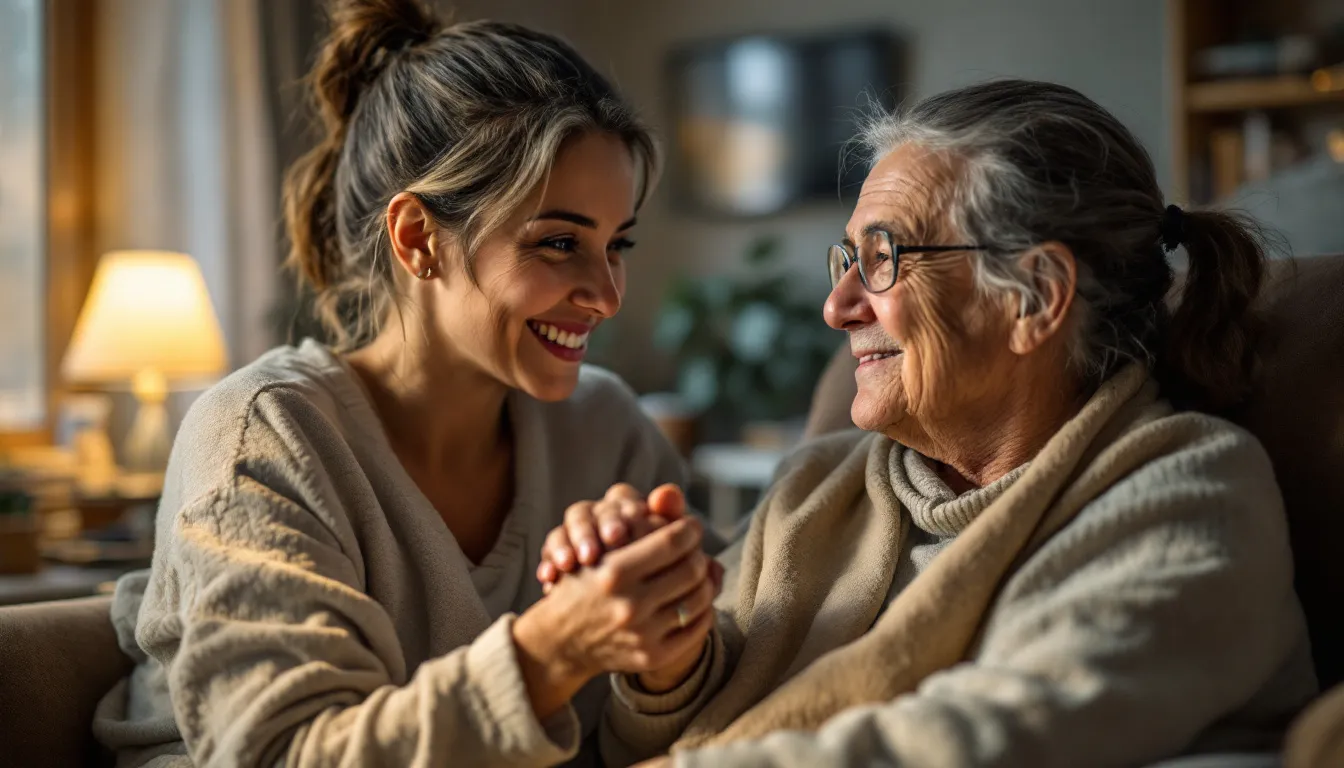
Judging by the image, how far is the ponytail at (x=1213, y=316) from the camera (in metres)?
1.33

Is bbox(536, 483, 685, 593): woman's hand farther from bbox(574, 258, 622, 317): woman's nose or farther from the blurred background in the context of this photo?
the blurred background

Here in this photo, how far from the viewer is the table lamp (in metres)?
3.47

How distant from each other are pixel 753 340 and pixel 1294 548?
397cm

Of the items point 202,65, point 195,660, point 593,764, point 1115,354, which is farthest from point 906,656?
point 202,65

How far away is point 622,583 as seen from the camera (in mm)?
1183

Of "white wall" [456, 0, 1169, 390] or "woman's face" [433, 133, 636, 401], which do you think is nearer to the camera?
"woman's face" [433, 133, 636, 401]

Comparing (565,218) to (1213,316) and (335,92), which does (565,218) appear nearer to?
(335,92)

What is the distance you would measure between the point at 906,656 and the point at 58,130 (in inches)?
154

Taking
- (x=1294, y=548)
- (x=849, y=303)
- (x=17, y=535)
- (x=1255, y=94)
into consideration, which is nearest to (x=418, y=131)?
(x=849, y=303)

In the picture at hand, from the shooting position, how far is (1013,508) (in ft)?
4.02

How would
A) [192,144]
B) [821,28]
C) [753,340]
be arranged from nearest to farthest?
[192,144]
[753,340]
[821,28]

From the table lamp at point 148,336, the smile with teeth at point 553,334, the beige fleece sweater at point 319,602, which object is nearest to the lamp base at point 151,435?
the table lamp at point 148,336

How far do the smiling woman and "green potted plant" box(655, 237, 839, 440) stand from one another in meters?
3.31

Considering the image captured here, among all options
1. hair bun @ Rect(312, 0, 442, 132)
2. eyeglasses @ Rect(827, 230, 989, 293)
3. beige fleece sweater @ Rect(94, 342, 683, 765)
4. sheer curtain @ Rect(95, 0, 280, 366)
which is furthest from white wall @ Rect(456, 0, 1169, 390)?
beige fleece sweater @ Rect(94, 342, 683, 765)
